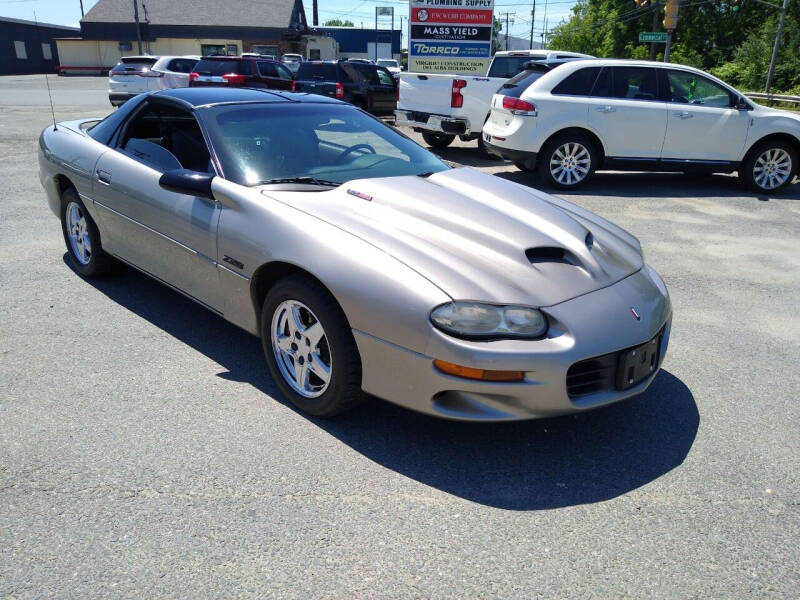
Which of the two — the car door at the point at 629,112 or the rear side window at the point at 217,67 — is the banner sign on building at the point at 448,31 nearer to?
the car door at the point at 629,112

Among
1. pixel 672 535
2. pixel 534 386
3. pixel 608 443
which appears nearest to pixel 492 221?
pixel 534 386

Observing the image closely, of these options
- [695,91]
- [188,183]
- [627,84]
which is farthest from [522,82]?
[188,183]

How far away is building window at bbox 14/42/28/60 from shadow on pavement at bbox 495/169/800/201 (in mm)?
56874

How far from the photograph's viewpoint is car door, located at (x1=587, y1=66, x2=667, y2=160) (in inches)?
369

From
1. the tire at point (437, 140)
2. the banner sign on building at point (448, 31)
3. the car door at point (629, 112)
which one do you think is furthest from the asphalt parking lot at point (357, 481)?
the banner sign on building at point (448, 31)

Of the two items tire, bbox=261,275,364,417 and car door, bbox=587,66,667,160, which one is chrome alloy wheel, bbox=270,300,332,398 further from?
car door, bbox=587,66,667,160

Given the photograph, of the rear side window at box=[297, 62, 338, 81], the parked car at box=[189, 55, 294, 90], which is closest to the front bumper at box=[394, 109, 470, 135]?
the rear side window at box=[297, 62, 338, 81]

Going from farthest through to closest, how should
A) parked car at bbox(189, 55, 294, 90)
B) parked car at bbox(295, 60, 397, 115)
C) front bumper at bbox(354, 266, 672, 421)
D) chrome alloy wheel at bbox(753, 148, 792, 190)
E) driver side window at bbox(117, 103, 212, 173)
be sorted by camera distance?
parked car at bbox(189, 55, 294, 90) < parked car at bbox(295, 60, 397, 115) < chrome alloy wheel at bbox(753, 148, 792, 190) < driver side window at bbox(117, 103, 212, 173) < front bumper at bbox(354, 266, 672, 421)

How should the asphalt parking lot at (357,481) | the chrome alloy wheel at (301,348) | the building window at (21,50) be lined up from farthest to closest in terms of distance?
1. the building window at (21,50)
2. the chrome alloy wheel at (301,348)
3. the asphalt parking lot at (357,481)

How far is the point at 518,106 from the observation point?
371 inches

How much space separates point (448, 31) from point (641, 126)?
5.49 meters

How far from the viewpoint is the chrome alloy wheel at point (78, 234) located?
507 centimetres

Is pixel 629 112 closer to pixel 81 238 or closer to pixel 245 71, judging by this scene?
pixel 81 238

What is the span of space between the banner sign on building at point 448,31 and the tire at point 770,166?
5.73 m
